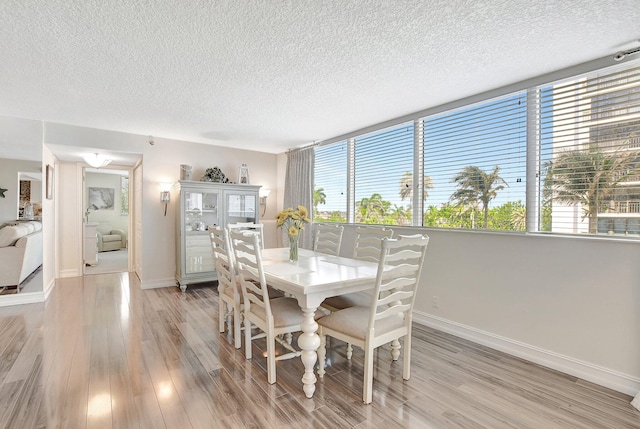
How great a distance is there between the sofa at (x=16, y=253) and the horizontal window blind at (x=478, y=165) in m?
4.99

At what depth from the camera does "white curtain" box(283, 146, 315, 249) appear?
5035 millimetres

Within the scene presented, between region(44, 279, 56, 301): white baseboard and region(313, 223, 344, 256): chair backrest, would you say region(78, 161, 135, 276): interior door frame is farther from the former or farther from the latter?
region(313, 223, 344, 256): chair backrest

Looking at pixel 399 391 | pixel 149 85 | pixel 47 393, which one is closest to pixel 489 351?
pixel 399 391

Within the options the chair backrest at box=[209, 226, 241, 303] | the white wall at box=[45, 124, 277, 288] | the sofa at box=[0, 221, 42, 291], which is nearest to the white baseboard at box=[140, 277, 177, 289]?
the white wall at box=[45, 124, 277, 288]

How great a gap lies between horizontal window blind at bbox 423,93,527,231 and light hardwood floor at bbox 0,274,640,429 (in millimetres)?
1217

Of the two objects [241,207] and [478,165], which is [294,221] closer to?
[478,165]

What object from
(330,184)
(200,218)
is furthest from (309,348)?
(200,218)

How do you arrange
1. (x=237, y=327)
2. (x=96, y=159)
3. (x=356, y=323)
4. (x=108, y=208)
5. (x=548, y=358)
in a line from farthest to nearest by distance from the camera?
(x=108, y=208)
(x=96, y=159)
(x=237, y=327)
(x=548, y=358)
(x=356, y=323)

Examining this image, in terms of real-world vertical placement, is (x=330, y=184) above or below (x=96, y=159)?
below

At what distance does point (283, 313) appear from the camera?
7.36 feet

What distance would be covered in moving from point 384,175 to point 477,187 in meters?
1.22

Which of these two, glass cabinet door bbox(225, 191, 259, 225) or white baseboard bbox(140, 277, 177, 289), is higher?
glass cabinet door bbox(225, 191, 259, 225)

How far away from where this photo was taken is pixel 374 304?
1875 millimetres

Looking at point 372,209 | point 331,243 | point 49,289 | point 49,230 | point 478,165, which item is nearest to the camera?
point 478,165
